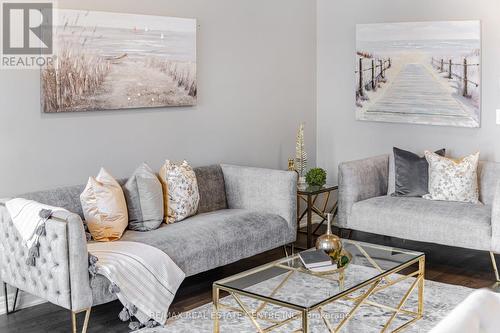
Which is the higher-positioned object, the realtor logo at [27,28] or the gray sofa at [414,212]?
the realtor logo at [27,28]

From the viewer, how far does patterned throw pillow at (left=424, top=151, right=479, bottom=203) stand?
203 inches

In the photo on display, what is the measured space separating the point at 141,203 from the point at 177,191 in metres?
0.31

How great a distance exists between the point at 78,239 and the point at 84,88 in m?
1.28

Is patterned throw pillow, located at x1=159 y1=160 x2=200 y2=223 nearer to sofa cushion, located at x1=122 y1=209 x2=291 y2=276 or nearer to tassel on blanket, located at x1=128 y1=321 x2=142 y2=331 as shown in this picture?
sofa cushion, located at x1=122 y1=209 x2=291 y2=276

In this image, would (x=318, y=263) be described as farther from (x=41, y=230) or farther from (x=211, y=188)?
(x=211, y=188)

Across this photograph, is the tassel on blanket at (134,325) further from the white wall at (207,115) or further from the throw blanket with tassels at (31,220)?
the white wall at (207,115)

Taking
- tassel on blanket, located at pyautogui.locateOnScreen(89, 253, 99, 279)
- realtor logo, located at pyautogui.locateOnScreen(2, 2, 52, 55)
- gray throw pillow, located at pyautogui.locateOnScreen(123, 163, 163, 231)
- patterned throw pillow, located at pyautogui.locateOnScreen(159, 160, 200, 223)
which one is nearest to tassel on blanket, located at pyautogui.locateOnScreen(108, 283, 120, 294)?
tassel on blanket, located at pyautogui.locateOnScreen(89, 253, 99, 279)

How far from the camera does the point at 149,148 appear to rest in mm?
5008

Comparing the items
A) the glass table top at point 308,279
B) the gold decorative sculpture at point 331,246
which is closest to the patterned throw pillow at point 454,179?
the glass table top at point 308,279

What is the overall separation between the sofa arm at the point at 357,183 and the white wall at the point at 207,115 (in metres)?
0.88

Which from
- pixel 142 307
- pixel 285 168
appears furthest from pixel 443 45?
pixel 142 307

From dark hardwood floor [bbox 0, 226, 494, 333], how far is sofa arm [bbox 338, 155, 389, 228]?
0.54 metres

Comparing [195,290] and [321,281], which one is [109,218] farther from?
[321,281]

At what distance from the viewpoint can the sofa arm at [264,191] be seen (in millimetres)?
4914
